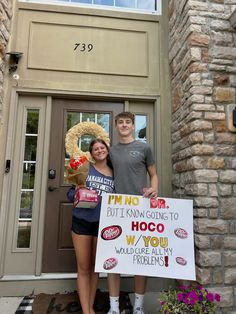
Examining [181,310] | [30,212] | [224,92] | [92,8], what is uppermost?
[92,8]

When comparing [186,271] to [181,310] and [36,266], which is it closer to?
[181,310]

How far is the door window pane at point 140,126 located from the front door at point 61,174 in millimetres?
268

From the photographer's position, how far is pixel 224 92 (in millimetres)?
2467

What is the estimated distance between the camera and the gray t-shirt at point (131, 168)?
7.01 ft

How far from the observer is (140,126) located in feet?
10.3

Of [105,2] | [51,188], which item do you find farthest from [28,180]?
[105,2]

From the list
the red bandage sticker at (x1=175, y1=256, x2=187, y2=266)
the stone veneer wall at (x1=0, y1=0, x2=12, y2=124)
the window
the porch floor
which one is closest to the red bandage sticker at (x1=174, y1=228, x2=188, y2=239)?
the red bandage sticker at (x1=175, y1=256, x2=187, y2=266)

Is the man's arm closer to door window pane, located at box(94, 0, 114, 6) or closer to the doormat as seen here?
the doormat

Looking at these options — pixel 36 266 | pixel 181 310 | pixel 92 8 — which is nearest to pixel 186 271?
pixel 181 310

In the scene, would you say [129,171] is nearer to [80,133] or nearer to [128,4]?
[80,133]

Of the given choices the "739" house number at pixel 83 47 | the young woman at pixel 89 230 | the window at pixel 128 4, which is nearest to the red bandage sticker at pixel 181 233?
the young woman at pixel 89 230

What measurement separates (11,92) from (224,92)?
236cm

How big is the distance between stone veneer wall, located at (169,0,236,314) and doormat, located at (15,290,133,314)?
84 centimetres

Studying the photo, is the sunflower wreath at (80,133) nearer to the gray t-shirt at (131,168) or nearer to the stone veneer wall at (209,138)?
the gray t-shirt at (131,168)
